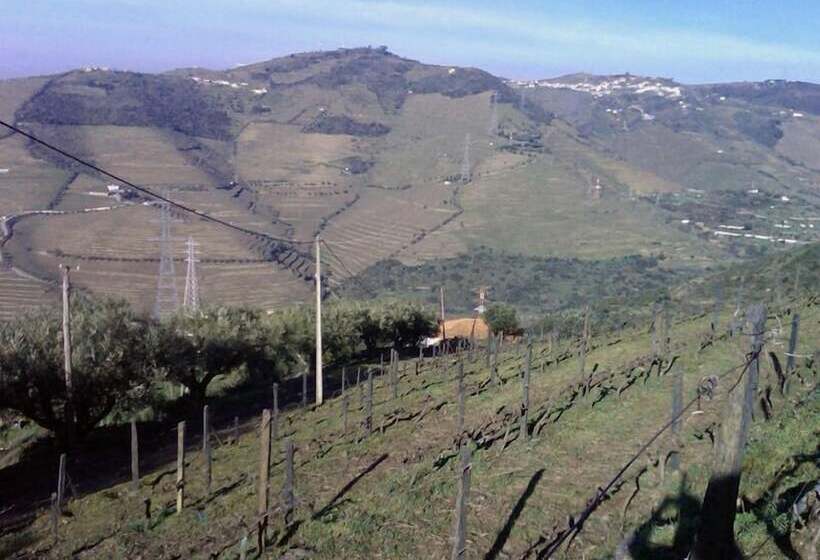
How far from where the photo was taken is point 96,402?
17.7 metres

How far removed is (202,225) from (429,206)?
27.3 metres

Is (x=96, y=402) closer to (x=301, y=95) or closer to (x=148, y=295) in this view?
(x=148, y=295)

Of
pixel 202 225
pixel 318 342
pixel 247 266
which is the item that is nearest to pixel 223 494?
pixel 318 342

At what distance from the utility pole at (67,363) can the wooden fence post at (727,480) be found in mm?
12619

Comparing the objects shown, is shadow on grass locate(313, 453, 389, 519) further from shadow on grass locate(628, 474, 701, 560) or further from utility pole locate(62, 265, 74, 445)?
utility pole locate(62, 265, 74, 445)

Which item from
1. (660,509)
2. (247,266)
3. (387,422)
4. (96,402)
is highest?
(660,509)

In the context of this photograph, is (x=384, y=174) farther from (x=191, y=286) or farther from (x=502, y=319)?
(x=191, y=286)

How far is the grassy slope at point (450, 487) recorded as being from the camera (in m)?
7.99

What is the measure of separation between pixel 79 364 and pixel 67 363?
5.34 ft

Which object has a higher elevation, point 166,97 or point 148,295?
point 166,97

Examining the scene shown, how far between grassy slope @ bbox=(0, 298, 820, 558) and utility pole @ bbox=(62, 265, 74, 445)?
3.00m

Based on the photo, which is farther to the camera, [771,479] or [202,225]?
[202,225]

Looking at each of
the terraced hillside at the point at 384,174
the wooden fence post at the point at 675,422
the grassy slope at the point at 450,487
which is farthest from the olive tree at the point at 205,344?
the terraced hillside at the point at 384,174

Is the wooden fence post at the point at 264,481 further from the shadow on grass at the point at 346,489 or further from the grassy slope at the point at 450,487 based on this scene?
the shadow on grass at the point at 346,489
